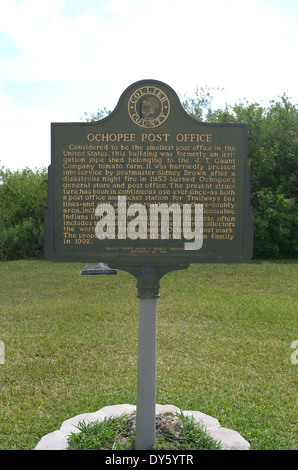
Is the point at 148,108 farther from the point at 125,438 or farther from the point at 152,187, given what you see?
the point at 125,438

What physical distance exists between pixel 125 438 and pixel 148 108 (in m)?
2.89

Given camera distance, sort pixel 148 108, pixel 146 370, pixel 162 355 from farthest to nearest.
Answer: pixel 162 355, pixel 146 370, pixel 148 108

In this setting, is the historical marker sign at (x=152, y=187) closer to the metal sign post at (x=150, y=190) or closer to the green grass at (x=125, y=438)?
the metal sign post at (x=150, y=190)

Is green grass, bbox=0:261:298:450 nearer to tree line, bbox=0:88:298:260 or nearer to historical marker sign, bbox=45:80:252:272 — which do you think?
historical marker sign, bbox=45:80:252:272

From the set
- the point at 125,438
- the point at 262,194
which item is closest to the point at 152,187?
the point at 125,438

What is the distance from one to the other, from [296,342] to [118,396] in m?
3.21

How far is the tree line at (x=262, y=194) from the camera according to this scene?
53.5 feet

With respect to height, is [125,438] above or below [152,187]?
below

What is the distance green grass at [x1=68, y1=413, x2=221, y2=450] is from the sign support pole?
0.13m

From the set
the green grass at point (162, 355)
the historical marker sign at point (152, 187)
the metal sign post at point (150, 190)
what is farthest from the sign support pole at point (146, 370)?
the green grass at point (162, 355)

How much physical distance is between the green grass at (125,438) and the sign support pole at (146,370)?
0.44 ft

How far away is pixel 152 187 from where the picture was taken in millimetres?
3662

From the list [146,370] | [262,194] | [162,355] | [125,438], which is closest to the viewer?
[146,370]
